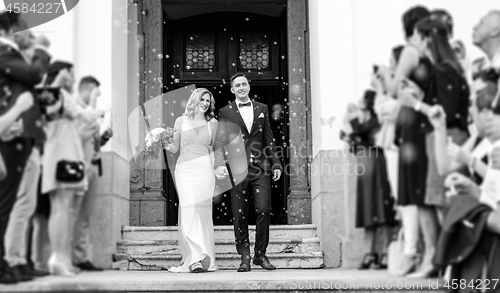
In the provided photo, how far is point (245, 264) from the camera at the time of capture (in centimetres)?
791

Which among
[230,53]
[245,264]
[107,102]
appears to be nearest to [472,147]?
[107,102]

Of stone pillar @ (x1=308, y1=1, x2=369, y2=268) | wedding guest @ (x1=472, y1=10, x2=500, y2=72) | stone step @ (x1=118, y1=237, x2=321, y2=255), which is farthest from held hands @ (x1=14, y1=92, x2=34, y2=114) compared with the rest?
stone step @ (x1=118, y1=237, x2=321, y2=255)

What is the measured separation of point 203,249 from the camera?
835 centimetres

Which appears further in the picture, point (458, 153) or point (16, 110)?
point (458, 153)

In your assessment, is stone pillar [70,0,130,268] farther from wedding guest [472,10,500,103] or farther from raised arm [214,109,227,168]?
raised arm [214,109,227,168]

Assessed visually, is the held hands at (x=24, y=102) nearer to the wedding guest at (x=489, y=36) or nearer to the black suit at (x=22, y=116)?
the black suit at (x=22, y=116)

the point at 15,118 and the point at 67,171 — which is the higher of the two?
the point at 15,118

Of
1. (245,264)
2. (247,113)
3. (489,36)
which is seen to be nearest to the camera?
(489,36)

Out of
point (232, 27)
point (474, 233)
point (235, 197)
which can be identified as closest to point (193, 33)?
point (232, 27)

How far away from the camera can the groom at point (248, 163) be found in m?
8.06

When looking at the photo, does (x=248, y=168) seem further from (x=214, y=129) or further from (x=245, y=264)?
(x=245, y=264)

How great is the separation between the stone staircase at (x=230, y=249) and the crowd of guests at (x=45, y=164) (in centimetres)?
524

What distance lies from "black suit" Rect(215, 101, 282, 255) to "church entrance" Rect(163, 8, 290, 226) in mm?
3622

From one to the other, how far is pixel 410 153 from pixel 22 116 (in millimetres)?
1318
